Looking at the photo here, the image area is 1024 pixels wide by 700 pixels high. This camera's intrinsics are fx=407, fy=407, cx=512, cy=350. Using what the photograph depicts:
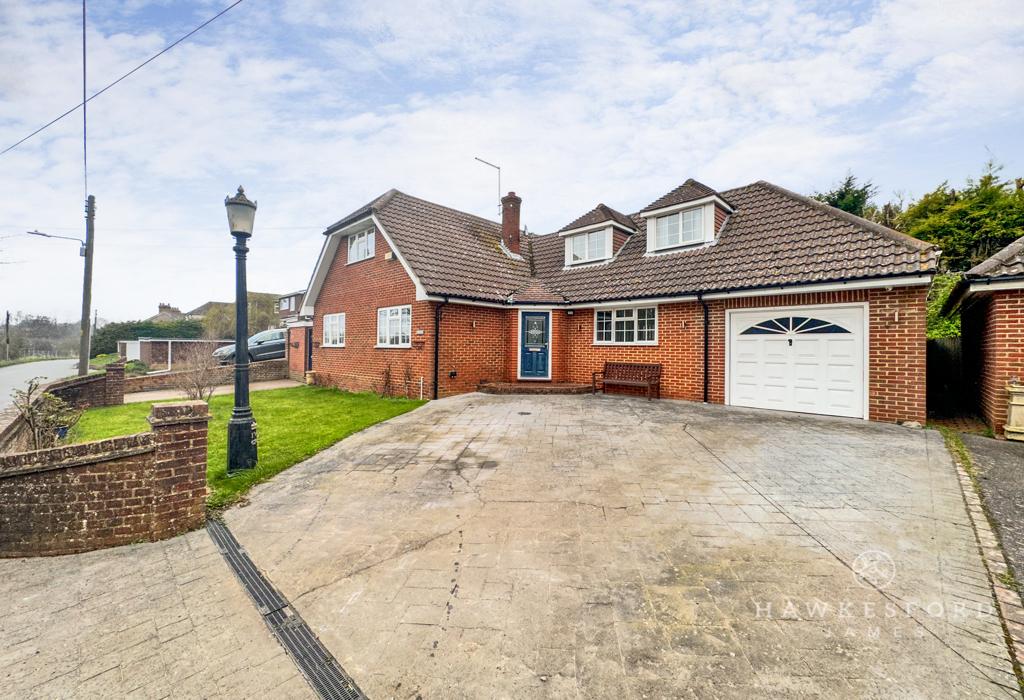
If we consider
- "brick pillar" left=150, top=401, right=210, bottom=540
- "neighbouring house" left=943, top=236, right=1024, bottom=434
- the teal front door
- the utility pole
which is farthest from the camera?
the utility pole

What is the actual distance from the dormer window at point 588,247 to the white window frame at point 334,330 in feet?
30.5

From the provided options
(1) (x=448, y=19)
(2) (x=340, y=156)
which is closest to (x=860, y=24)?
(1) (x=448, y=19)

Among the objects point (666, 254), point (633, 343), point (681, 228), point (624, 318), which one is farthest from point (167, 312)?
point (681, 228)

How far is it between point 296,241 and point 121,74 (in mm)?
19119

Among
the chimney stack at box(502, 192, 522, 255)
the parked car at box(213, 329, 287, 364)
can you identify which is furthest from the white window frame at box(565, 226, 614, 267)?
the parked car at box(213, 329, 287, 364)

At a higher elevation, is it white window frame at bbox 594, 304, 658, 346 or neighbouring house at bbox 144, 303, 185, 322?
neighbouring house at bbox 144, 303, 185, 322

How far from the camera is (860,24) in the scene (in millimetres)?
8422

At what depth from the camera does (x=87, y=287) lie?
46.2 ft

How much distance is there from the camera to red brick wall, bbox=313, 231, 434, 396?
12477mm

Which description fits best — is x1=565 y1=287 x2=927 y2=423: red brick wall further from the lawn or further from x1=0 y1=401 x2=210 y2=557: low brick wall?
x1=0 y1=401 x2=210 y2=557: low brick wall

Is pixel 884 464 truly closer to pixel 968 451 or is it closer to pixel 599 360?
pixel 968 451

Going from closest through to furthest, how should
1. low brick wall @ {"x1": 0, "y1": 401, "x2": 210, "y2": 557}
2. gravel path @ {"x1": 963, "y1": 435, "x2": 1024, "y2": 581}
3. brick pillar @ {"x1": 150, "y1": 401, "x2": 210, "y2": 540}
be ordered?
gravel path @ {"x1": 963, "y1": 435, "x2": 1024, "y2": 581}
low brick wall @ {"x1": 0, "y1": 401, "x2": 210, "y2": 557}
brick pillar @ {"x1": 150, "y1": 401, "x2": 210, "y2": 540}

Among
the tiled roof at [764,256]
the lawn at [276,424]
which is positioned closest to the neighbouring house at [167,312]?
the lawn at [276,424]

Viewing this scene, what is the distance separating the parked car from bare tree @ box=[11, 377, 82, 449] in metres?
16.2
